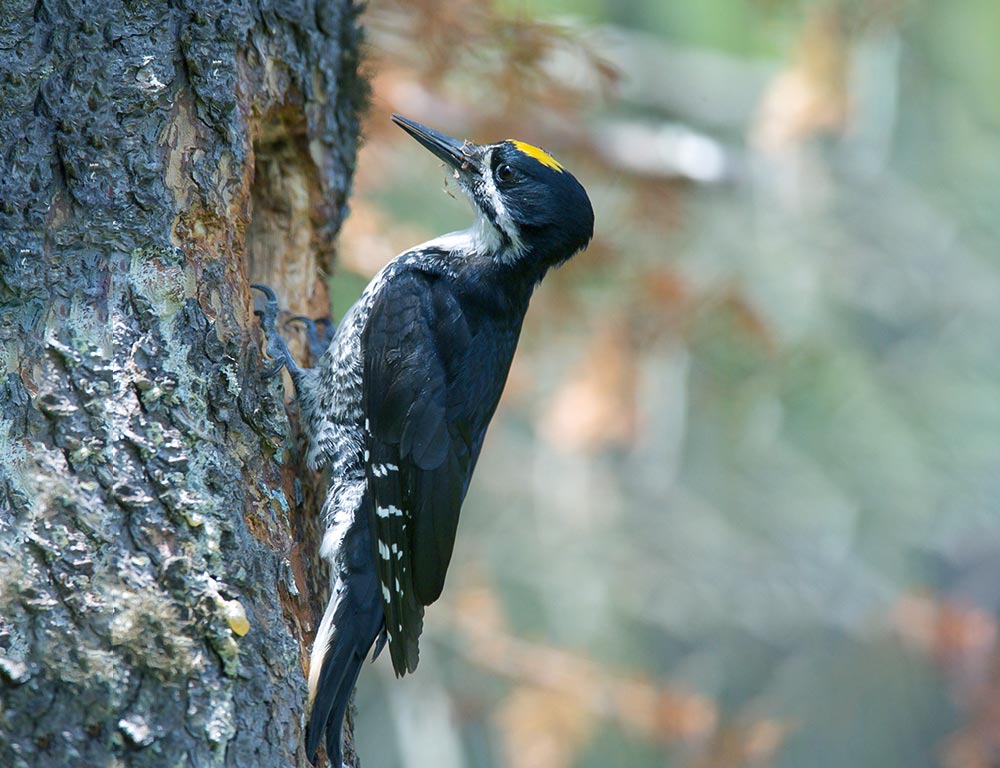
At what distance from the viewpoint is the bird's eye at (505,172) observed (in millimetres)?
2906

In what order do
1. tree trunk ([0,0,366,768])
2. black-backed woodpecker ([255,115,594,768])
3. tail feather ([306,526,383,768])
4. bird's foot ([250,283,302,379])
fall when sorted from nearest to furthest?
tree trunk ([0,0,366,768])
tail feather ([306,526,383,768])
black-backed woodpecker ([255,115,594,768])
bird's foot ([250,283,302,379])

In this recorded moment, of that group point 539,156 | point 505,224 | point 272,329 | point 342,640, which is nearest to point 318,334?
point 272,329

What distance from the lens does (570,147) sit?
4348 millimetres

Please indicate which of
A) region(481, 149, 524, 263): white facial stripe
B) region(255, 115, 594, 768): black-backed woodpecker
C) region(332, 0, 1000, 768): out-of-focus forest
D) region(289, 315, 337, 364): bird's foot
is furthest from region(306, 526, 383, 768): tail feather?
region(332, 0, 1000, 768): out-of-focus forest

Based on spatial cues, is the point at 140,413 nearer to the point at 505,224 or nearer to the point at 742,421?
the point at 505,224

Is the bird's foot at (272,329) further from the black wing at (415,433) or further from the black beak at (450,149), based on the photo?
the black beak at (450,149)

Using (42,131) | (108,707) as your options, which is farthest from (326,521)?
(42,131)

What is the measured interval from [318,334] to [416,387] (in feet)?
1.40

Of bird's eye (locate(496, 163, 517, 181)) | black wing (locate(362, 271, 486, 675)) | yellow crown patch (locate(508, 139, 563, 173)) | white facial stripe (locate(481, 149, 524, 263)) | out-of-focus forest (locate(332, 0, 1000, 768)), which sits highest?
yellow crown patch (locate(508, 139, 563, 173))

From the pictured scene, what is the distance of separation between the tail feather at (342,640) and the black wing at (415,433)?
0.04 m

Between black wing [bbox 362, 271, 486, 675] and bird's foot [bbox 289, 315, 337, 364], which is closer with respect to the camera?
black wing [bbox 362, 271, 486, 675]

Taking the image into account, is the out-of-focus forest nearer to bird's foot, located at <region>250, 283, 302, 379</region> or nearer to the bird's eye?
the bird's eye

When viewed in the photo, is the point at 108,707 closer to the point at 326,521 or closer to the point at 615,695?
the point at 326,521

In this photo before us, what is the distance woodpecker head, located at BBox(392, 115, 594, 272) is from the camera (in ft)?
9.37
